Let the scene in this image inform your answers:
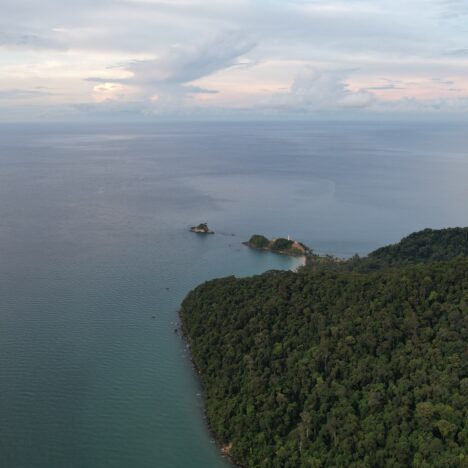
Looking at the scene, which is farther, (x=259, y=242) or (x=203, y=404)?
(x=259, y=242)

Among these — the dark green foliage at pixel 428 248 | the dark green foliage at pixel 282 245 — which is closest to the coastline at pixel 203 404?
the dark green foliage at pixel 282 245

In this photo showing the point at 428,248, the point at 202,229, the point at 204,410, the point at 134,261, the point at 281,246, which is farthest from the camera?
the point at 202,229

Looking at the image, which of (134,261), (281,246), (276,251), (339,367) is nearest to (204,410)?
(339,367)

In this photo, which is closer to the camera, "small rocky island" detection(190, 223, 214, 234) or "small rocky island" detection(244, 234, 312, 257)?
"small rocky island" detection(244, 234, 312, 257)

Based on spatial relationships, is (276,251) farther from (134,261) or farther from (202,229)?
(134,261)

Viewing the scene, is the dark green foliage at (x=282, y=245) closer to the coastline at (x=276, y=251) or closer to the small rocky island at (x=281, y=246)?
the small rocky island at (x=281, y=246)

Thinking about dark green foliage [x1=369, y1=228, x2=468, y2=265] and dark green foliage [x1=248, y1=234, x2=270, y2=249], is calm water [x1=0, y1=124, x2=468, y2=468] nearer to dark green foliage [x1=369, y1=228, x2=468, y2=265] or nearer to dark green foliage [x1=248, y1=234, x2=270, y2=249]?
dark green foliage [x1=248, y1=234, x2=270, y2=249]

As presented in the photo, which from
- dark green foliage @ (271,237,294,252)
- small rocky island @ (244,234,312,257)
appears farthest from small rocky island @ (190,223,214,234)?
dark green foliage @ (271,237,294,252)
